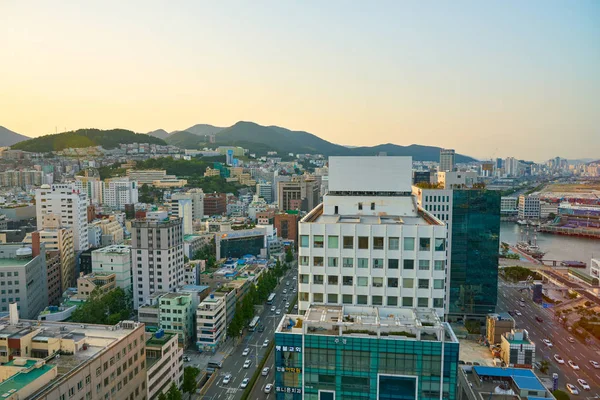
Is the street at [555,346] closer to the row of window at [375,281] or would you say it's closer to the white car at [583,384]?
the white car at [583,384]

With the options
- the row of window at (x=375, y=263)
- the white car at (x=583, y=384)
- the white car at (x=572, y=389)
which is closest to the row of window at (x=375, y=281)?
the row of window at (x=375, y=263)

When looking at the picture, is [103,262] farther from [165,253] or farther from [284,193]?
[284,193]

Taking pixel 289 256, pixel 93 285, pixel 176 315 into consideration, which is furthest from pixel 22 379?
pixel 289 256

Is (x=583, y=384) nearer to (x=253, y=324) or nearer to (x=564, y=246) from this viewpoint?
(x=253, y=324)

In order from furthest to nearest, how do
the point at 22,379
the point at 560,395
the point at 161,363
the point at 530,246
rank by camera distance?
the point at 530,246, the point at 560,395, the point at 161,363, the point at 22,379

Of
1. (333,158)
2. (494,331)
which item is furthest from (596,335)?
(333,158)
